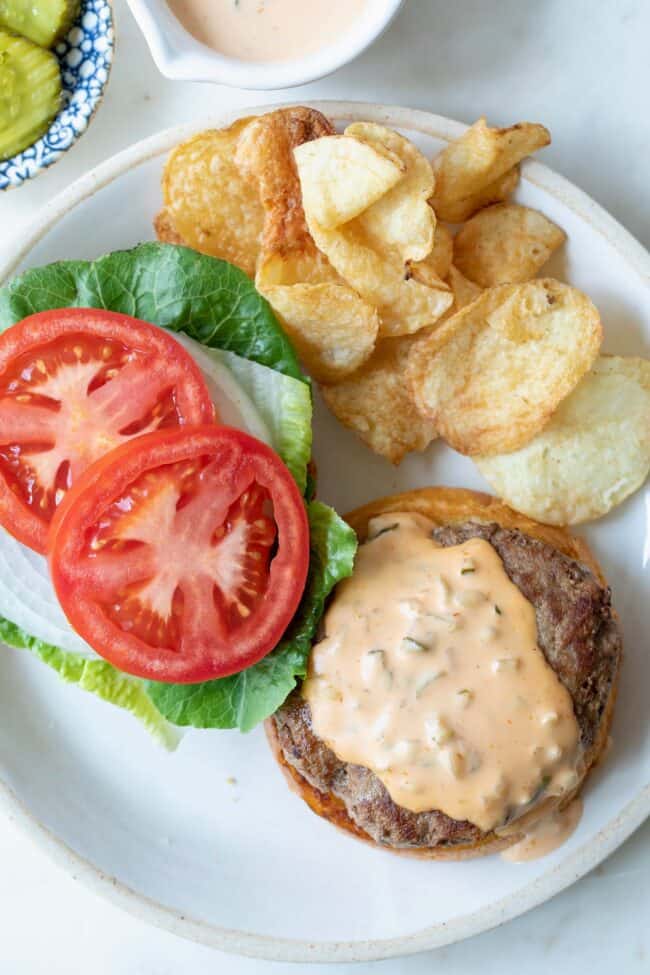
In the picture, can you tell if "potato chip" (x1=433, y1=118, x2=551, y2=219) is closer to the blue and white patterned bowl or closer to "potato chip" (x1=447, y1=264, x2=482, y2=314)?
"potato chip" (x1=447, y1=264, x2=482, y2=314)

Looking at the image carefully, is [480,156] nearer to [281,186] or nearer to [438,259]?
[438,259]

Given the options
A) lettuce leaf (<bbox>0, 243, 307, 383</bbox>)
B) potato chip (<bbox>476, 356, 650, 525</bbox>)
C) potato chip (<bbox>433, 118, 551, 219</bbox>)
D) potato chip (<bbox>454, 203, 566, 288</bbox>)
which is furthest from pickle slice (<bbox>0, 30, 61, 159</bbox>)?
potato chip (<bbox>476, 356, 650, 525</bbox>)

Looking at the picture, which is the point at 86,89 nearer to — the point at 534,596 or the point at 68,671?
the point at 68,671

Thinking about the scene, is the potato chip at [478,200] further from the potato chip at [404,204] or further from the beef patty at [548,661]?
the beef patty at [548,661]

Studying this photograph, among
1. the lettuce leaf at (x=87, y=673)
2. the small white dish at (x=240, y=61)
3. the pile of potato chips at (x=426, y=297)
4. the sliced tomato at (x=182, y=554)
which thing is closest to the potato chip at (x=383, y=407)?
the pile of potato chips at (x=426, y=297)

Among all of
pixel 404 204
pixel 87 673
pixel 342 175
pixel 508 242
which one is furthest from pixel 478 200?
pixel 87 673

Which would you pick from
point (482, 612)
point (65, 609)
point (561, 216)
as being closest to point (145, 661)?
point (65, 609)
